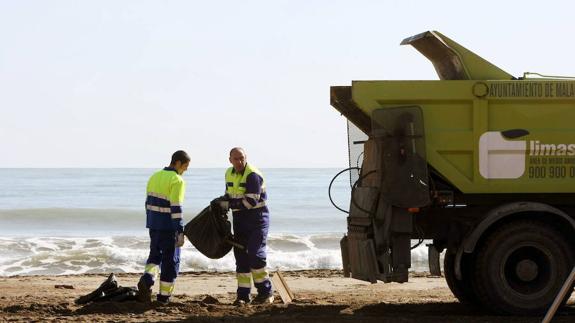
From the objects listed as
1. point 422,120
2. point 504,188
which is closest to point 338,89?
point 422,120

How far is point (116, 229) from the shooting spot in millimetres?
28109

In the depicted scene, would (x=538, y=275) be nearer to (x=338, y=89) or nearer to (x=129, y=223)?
(x=338, y=89)

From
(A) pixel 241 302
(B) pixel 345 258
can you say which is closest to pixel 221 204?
(A) pixel 241 302

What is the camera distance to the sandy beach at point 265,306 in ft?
31.5

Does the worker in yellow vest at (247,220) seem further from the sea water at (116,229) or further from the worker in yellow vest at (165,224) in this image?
the sea water at (116,229)

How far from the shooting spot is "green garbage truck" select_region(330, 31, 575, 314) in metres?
9.55

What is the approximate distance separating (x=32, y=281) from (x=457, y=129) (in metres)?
6.41

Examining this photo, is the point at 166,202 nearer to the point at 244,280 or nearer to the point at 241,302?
the point at 244,280

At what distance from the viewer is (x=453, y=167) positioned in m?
9.62

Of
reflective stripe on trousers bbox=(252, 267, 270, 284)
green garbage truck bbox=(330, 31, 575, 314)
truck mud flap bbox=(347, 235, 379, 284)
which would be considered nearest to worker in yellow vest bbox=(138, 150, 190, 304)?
reflective stripe on trousers bbox=(252, 267, 270, 284)

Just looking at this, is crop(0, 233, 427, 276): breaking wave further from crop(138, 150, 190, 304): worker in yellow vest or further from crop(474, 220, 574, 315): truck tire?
crop(474, 220, 574, 315): truck tire

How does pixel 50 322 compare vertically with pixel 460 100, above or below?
below

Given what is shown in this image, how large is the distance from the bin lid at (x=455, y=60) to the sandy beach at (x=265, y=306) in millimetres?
Result: 2106

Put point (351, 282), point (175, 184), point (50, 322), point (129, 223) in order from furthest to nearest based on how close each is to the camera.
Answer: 1. point (129, 223)
2. point (351, 282)
3. point (175, 184)
4. point (50, 322)
